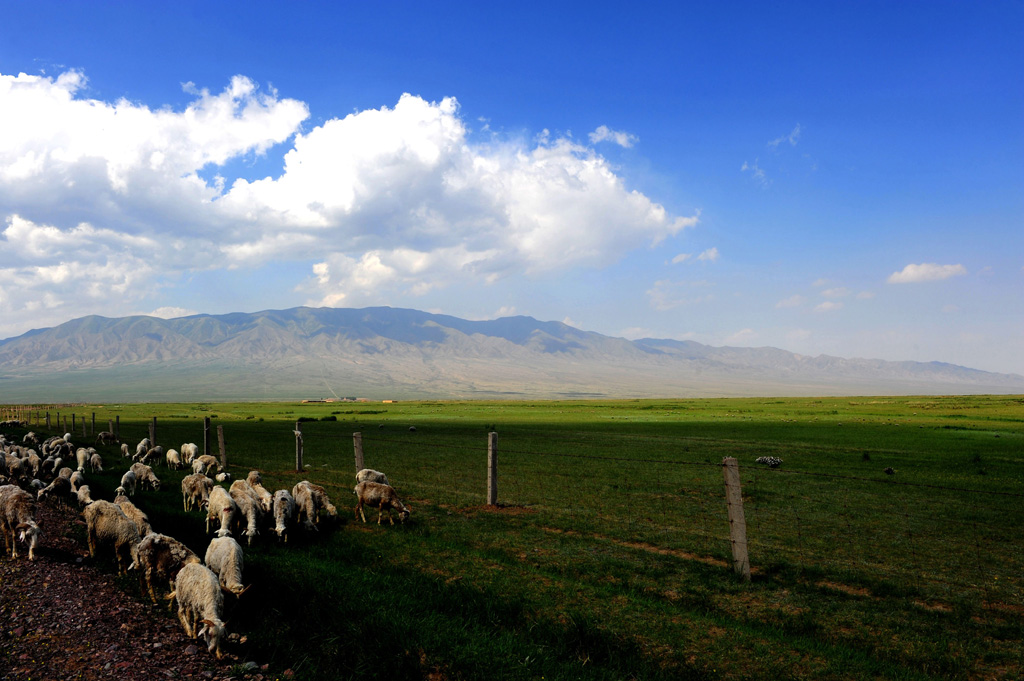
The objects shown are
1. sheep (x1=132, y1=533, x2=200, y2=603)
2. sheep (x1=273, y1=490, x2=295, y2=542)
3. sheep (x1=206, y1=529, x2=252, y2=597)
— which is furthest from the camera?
sheep (x1=273, y1=490, x2=295, y2=542)

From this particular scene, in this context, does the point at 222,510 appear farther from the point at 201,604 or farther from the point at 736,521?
the point at 736,521

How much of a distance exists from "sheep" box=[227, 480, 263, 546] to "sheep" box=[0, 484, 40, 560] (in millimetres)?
3776

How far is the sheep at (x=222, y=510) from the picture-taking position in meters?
12.3

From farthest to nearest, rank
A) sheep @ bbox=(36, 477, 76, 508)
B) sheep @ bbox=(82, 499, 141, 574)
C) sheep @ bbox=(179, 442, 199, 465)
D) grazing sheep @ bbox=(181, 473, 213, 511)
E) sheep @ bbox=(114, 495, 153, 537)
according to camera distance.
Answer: sheep @ bbox=(179, 442, 199, 465) < grazing sheep @ bbox=(181, 473, 213, 511) < sheep @ bbox=(36, 477, 76, 508) < sheep @ bbox=(114, 495, 153, 537) < sheep @ bbox=(82, 499, 141, 574)

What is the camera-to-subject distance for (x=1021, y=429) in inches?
2068

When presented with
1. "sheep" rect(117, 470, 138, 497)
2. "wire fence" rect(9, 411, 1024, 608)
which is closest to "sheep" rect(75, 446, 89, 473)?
"sheep" rect(117, 470, 138, 497)

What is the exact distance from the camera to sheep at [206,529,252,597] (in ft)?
28.2

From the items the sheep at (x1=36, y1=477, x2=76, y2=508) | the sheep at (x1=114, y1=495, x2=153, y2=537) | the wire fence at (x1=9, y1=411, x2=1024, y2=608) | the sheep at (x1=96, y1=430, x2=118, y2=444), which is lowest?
the wire fence at (x1=9, y1=411, x2=1024, y2=608)

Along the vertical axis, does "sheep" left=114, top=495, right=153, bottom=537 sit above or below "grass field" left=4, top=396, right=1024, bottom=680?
above

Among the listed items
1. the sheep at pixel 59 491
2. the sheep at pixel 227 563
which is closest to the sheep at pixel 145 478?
Answer: the sheep at pixel 59 491

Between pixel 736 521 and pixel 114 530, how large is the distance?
1243 centimetres

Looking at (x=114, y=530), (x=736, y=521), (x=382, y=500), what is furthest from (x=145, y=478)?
(x=736, y=521)

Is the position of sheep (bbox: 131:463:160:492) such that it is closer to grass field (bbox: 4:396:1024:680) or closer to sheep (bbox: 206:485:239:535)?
grass field (bbox: 4:396:1024:680)

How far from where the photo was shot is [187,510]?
16062 millimetres
